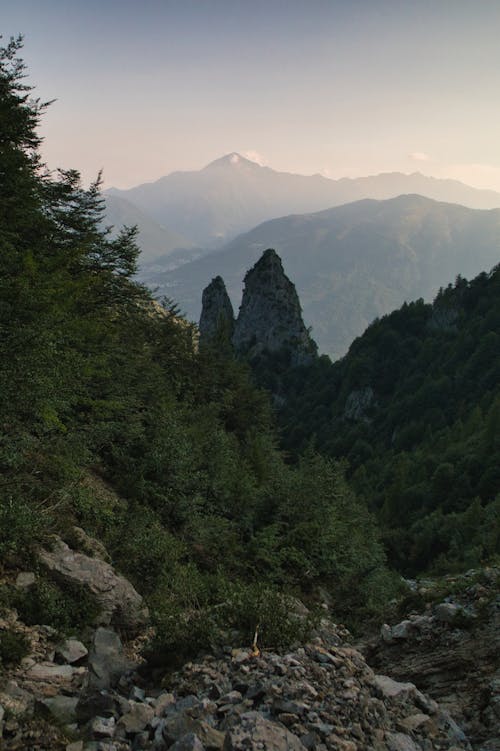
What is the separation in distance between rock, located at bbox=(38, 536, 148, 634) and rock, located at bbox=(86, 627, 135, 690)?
0.95 meters

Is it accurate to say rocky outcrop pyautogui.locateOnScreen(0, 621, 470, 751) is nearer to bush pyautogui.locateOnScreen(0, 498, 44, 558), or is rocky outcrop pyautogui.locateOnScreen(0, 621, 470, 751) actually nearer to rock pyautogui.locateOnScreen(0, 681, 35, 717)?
rock pyautogui.locateOnScreen(0, 681, 35, 717)

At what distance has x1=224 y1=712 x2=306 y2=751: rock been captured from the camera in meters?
5.39

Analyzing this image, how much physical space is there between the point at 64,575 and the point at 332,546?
38.0ft

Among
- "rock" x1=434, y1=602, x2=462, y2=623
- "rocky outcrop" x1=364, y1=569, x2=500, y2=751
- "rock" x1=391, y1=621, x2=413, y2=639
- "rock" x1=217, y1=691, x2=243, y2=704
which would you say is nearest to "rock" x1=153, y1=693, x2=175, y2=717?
"rock" x1=217, y1=691, x2=243, y2=704

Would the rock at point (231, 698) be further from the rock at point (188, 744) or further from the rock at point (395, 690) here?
Answer: the rock at point (395, 690)

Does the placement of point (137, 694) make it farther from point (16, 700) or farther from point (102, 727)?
point (16, 700)

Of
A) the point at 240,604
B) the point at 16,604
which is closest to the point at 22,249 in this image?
the point at 16,604

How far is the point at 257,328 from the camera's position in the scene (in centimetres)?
14825

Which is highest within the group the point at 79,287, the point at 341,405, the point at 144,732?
the point at 79,287

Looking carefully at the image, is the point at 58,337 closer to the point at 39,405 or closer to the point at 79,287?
the point at 39,405

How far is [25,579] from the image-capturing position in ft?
28.6

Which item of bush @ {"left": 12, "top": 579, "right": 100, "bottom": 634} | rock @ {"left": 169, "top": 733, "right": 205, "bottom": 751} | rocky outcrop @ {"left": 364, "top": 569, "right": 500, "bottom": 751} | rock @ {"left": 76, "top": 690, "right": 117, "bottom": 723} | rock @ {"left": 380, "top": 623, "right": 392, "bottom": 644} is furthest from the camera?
rock @ {"left": 380, "top": 623, "right": 392, "bottom": 644}

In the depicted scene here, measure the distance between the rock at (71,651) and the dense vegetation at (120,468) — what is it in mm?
614

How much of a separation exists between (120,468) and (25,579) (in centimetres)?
811
